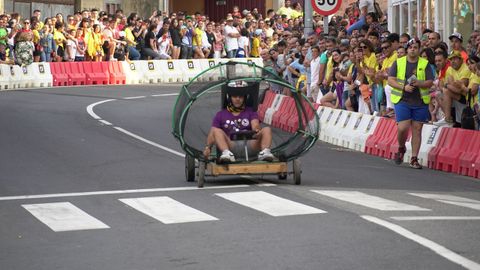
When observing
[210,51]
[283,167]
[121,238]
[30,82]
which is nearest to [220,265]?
[121,238]

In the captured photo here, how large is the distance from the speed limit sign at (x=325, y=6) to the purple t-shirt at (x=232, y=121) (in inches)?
402

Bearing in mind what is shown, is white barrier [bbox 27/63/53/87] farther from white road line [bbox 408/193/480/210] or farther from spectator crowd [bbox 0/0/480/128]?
white road line [bbox 408/193/480/210]

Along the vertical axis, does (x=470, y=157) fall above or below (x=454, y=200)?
above

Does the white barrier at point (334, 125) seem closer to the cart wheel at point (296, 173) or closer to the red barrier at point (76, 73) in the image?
the cart wheel at point (296, 173)

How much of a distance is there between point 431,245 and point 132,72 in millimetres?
35731

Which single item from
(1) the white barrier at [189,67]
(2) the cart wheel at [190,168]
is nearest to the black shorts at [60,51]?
(1) the white barrier at [189,67]

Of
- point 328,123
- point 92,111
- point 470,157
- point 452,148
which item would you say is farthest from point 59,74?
point 470,157

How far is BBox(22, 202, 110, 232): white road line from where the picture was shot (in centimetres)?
1362

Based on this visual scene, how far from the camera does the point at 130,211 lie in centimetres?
1485

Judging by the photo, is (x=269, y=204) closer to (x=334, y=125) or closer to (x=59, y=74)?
(x=334, y=125)

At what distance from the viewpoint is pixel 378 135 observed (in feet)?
78.1

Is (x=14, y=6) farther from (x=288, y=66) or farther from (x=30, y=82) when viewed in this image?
(x=288, y=66)

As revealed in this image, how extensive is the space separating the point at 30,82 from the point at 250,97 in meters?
25.2

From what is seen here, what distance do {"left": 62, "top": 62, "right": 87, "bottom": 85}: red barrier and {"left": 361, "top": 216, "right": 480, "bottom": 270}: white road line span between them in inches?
1244
